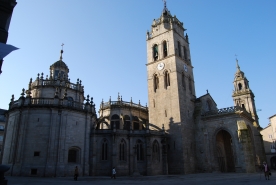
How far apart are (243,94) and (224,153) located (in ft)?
82.4

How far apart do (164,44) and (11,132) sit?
95.7ft

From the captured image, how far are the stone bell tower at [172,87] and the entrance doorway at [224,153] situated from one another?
5957 millimetres

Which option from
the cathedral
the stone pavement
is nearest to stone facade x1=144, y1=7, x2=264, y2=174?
the cathedral

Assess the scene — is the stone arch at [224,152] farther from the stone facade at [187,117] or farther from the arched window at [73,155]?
the arched window at [73,155]

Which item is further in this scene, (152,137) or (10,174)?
(152,137)

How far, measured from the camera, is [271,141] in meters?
62.2

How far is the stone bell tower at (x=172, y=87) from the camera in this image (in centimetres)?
3628

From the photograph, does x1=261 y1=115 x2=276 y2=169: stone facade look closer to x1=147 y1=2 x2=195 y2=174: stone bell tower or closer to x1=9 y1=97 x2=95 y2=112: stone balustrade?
x1=147 y1=2 x2=195 y2=174: stone bell tower

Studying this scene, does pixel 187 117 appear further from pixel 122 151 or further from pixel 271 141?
pixel 271 141

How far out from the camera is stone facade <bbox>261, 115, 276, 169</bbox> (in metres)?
61.2

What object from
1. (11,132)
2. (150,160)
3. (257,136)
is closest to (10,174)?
(11,132)

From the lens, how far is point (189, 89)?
1676 inches

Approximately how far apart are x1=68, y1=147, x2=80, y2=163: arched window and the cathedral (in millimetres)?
121

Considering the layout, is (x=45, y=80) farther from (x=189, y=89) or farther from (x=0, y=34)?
(x=0, y=34)
